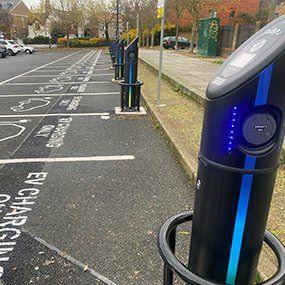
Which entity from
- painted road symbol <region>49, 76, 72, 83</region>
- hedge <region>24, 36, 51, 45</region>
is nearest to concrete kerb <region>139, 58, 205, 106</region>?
painted road symbol <region>49, 76, 72, 83</region>

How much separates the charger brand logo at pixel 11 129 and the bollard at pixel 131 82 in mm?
2128

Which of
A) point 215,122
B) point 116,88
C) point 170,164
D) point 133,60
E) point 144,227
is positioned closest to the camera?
point 215,122

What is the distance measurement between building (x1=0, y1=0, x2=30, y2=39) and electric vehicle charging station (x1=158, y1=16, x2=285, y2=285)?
200ft

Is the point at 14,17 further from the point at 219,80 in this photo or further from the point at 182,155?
the point at 219,80

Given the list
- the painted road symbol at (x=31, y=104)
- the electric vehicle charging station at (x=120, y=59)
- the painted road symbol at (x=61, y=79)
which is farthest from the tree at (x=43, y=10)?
the painted road symbol at (x=31, y=104)

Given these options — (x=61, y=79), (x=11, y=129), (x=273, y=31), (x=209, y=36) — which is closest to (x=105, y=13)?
(x=209, y=36)

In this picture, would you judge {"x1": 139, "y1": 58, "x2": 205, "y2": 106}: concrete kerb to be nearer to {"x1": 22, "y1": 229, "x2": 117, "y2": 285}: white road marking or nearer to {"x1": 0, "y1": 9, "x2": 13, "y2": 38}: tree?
{"x1": 22, "y1": 229, "x2": 117, "y2": 285}: white road marking

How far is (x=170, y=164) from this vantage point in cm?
457

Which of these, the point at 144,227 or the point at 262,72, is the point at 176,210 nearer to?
the point at 144,227

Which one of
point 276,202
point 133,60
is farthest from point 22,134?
point 276,202

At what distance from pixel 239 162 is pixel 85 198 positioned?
Result: 2.56 metres

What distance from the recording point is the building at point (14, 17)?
55.6 meters

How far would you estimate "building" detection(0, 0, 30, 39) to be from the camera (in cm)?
5556

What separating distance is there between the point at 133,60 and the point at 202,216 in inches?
227
